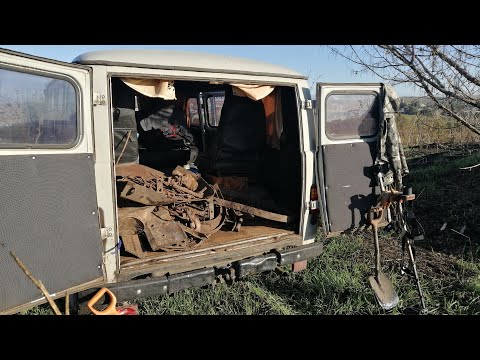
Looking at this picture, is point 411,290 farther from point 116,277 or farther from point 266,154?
point 116,277

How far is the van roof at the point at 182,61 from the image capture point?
3.08 metres

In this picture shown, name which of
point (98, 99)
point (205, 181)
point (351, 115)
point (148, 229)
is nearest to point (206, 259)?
point (148, 229)

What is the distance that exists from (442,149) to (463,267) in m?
5.67

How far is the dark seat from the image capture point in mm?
5051

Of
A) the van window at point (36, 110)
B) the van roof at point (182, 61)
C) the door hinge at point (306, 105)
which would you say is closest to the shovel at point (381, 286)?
the door hinge at point (306, 105)

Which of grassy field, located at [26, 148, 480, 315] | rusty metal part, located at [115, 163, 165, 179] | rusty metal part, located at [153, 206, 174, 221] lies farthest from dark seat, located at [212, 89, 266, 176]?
grassy field, located at [26, 148, 480, 315]

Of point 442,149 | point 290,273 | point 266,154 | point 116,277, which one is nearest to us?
point 116,277

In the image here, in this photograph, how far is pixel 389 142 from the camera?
410 centimetres

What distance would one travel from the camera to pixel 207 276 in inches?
137

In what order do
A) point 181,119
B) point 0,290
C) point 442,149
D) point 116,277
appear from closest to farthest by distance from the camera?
1. point 0,290
2. point 116,277
3. point 181,119
4. point 442,149

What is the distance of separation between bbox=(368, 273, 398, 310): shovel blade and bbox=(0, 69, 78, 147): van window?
3132 millimetres

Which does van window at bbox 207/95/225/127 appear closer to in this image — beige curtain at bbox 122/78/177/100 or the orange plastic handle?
beige curtain at bbox 122/78/177/100

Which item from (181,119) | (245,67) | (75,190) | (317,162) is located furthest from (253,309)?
(181,119)

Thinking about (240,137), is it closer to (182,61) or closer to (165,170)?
(165,170)
